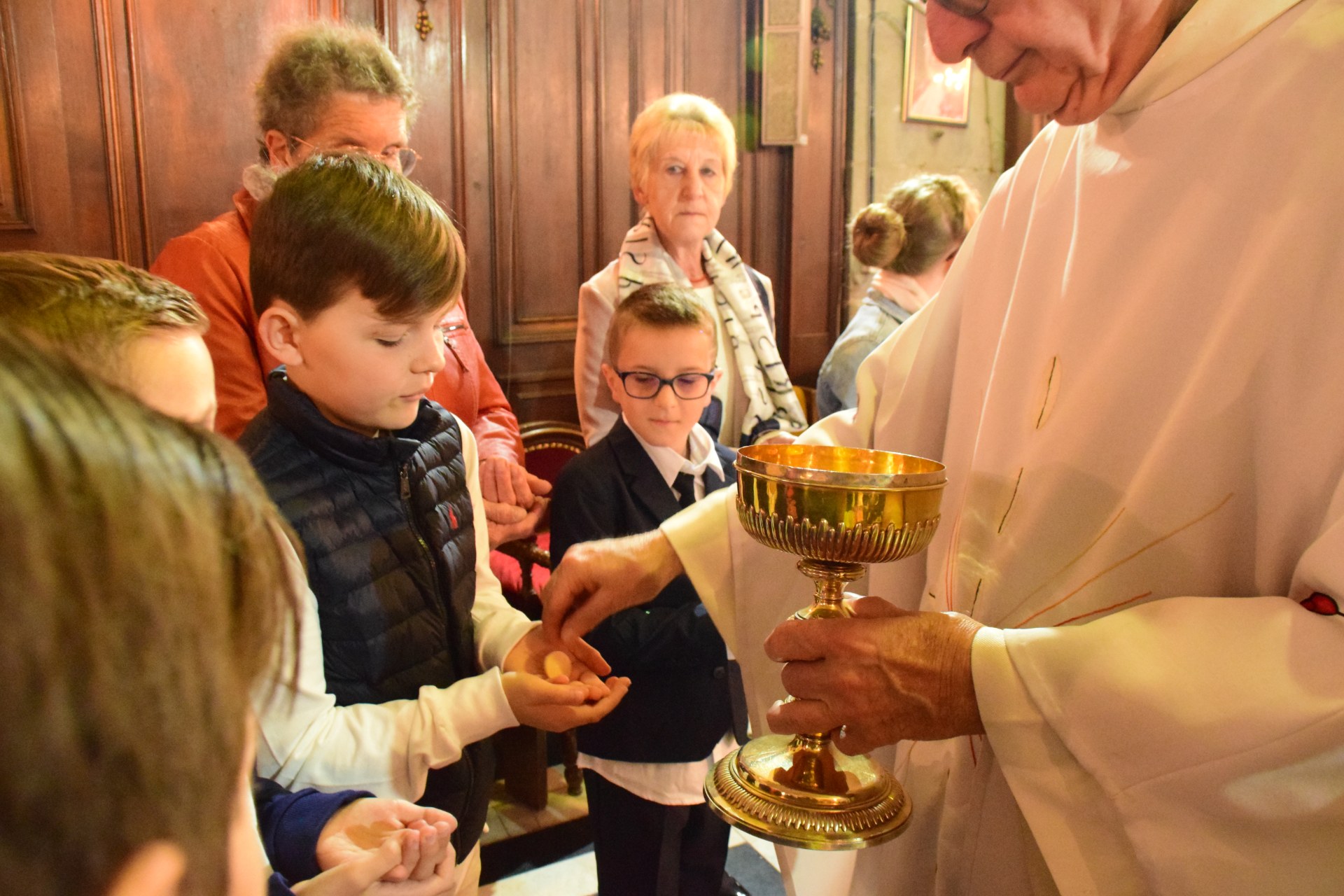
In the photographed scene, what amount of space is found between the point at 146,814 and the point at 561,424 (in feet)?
12.6

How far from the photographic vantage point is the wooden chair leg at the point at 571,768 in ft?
11.6

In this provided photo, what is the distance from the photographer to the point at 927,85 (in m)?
6.04

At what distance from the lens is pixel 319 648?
57.9 inches

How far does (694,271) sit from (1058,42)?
2.51m

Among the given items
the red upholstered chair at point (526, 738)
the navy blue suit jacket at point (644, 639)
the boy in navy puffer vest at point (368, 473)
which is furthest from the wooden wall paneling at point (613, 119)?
the boy in navy puffer vest at point (368, 473)

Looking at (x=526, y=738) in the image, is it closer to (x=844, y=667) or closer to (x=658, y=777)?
(x=658, y=777)

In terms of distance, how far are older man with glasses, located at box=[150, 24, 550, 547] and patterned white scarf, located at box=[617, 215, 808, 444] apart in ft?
3.86

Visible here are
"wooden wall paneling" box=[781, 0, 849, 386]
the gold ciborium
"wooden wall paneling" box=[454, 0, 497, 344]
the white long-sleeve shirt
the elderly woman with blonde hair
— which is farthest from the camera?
"wooden wall paneling" box=[781, 0, 849, 386]

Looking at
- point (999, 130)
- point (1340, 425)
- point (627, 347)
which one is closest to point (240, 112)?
point (627, 347)

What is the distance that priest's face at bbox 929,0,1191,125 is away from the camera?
1203 millimetres

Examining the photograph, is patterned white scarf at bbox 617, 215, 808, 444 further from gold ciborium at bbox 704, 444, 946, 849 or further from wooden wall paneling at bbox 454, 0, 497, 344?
gold ciborium at bbox 704, 444, 946, 849

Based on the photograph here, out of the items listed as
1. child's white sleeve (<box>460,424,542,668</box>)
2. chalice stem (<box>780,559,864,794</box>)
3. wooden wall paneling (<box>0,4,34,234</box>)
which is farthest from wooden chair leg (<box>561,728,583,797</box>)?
wooden wall paneling (<box>0,4,34,234</box>)

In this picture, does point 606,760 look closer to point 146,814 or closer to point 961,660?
point 961,660

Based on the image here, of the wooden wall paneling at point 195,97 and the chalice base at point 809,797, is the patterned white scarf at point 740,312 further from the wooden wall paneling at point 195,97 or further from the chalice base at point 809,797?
the chalice base at point 809,797
